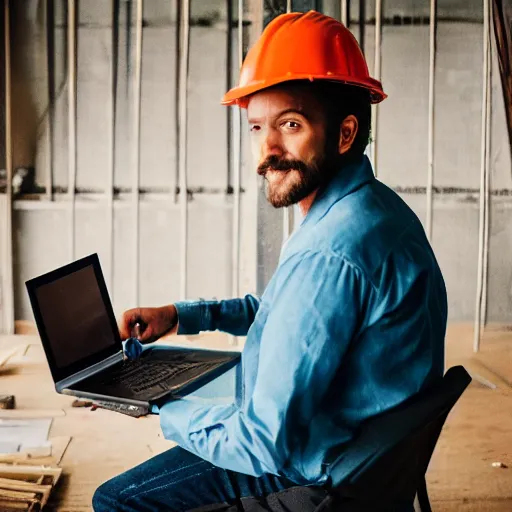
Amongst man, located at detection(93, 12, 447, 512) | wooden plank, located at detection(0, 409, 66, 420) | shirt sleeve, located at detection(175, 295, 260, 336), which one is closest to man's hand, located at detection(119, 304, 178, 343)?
shirt sleeve, located at detection(175, 295, 260, 336)

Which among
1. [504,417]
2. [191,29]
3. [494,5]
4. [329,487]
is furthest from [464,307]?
[329,487]

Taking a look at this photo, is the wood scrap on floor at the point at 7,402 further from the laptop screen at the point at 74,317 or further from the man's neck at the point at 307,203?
the man's neck at the point at 307,203

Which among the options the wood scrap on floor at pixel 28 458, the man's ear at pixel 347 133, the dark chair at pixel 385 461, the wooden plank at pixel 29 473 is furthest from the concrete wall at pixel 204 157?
the dark chair at pixel 385 461

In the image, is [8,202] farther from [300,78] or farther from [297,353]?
[297,353]

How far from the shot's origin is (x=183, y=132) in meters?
4.60

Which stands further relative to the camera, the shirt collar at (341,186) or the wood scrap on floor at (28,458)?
the wood scrap on floor at (28,458)

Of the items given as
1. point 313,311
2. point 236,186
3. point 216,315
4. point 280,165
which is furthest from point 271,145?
point 236,186

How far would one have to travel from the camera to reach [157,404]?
1441 millimetres

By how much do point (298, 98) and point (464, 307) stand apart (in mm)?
3690

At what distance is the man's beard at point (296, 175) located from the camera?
150 cm

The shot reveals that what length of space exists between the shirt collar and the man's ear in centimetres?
5

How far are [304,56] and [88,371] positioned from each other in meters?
0.91

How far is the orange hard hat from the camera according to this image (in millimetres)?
1548

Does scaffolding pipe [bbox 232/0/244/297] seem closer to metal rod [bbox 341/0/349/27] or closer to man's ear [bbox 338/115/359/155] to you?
metal rod [bbox 341/0/349/27]
